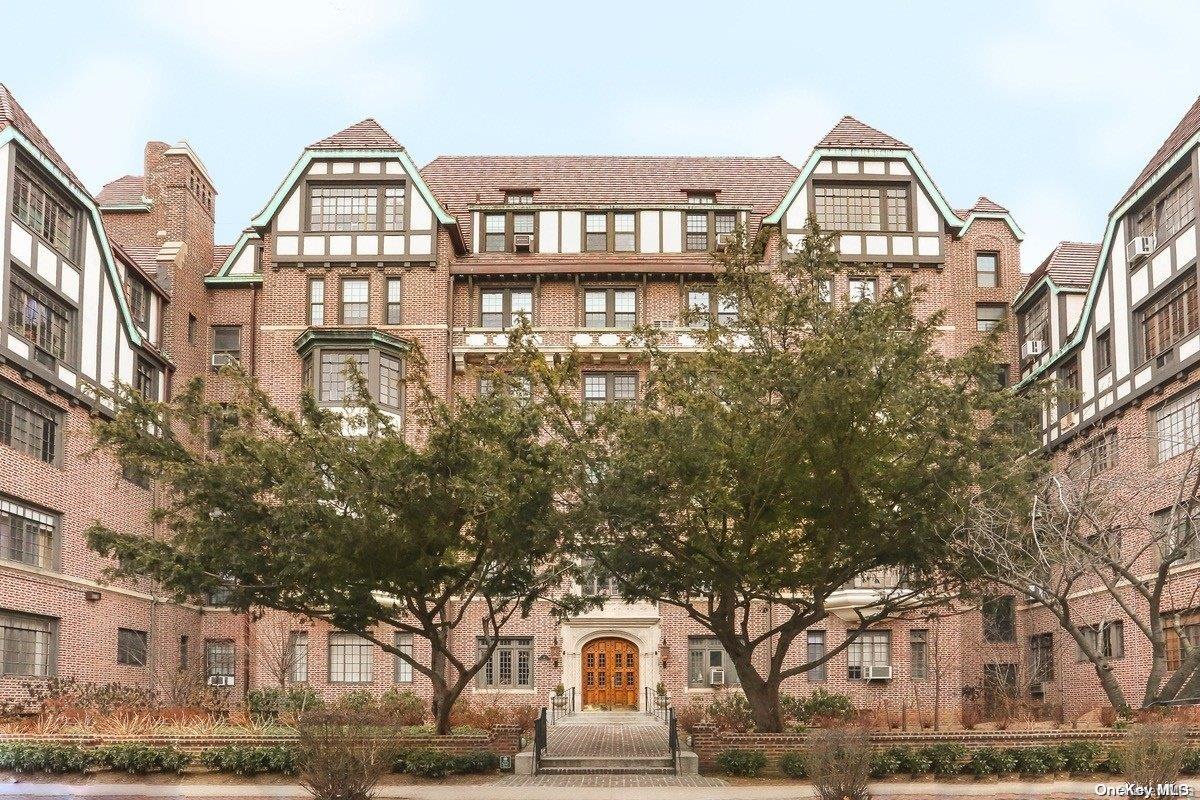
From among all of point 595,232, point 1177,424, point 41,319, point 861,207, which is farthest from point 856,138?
point 41,319

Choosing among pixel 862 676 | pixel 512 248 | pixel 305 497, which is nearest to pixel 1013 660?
pixel 862 676

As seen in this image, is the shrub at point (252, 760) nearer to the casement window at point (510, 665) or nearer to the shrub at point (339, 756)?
the shrub at point (339, 756)

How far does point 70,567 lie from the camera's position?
33.7 meters

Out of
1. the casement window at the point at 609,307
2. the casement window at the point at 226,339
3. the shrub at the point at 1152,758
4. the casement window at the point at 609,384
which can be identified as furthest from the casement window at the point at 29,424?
the shrub at the point at 1152,758

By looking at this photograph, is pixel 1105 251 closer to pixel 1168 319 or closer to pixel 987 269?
pixel 1168 319

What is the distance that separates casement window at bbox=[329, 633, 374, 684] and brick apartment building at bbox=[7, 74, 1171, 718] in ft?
0.17

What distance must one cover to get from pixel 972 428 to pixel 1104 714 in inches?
329

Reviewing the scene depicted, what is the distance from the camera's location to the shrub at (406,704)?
34.8 metres

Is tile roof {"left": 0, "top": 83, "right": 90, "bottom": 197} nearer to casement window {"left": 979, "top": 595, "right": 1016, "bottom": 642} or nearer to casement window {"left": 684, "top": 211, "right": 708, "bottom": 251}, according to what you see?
casement window {"left": 684, "top": 211, "right": 708, "bottom": 251}

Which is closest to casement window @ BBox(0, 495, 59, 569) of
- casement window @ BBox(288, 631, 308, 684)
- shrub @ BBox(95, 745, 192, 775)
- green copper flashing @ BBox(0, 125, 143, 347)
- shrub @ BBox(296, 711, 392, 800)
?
green copper flashing @ BBox(0, 125, 143, 347)

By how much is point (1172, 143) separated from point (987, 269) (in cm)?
1188

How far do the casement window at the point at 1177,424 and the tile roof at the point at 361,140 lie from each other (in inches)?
897

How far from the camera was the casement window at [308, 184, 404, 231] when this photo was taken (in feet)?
138

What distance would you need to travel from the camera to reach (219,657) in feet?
136
